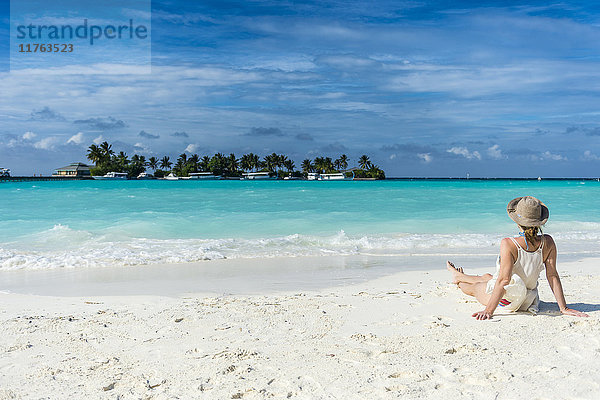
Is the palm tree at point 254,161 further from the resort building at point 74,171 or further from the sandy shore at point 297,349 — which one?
the sandy shore at point 297,349

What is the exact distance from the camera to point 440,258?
34.6 feet

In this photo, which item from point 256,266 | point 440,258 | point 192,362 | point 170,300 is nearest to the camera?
point 192,362

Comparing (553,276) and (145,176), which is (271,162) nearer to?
(145,176)

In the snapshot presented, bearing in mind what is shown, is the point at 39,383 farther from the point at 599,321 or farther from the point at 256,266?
the point at 256,266

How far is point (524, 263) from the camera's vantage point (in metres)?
4.84

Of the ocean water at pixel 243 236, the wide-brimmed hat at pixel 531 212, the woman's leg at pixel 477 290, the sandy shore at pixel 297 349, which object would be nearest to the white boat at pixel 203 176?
the ocean water at pixel 243 236

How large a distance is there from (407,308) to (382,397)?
2.42 meters

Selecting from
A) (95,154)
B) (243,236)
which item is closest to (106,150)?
(95,154)

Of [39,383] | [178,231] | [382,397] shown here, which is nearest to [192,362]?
[39,383]

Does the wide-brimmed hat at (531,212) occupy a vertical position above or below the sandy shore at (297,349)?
above

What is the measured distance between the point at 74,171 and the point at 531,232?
14273cm

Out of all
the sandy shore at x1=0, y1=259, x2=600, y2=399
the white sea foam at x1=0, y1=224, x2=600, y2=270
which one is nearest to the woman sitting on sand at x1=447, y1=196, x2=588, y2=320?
the sandy shore at x1=0, y1=259, x2=600, y2=399

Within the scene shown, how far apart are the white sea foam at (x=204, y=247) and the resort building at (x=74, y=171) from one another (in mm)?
127767

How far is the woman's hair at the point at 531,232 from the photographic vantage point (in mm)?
4738
